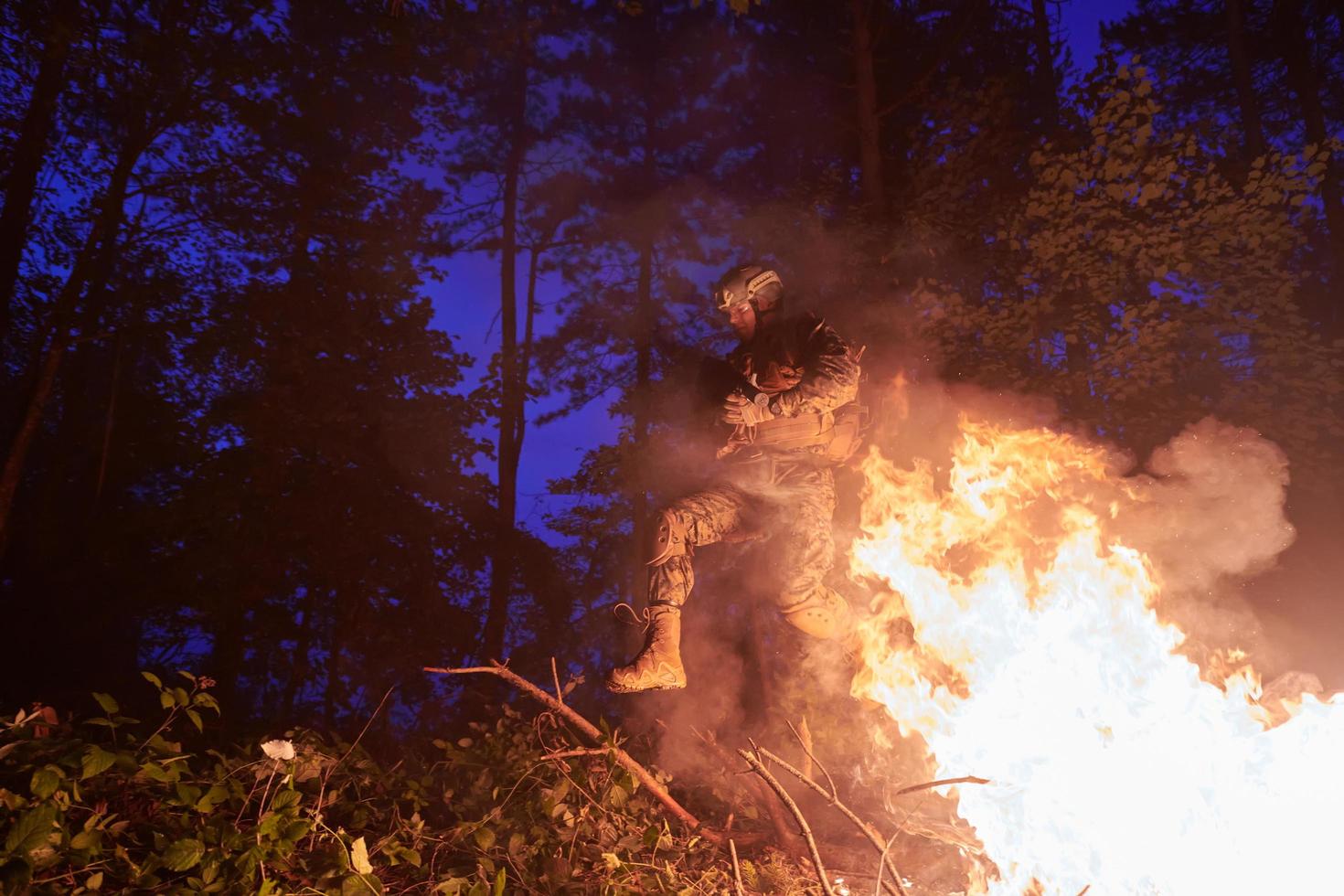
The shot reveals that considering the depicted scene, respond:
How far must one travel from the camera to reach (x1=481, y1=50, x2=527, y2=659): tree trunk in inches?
460

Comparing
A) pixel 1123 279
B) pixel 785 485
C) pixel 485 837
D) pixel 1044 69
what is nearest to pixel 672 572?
pixel 785 485

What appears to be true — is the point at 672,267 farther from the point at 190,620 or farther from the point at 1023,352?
the point at 190,620

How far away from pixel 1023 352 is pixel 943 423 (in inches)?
97.5

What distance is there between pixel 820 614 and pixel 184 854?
12.8ft

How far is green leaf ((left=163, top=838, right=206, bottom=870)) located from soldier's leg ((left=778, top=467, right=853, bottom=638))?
367 cm

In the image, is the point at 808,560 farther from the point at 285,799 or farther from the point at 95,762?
the point at 95,762

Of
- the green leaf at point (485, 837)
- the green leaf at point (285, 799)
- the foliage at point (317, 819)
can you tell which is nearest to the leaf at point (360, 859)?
the foliage at point (317, 819)

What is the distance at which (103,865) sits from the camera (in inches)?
110

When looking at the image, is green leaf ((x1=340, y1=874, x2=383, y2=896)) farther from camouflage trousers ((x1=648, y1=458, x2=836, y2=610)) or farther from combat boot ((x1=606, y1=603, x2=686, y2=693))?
camouflage trousers ((x1=648, y1=458, x2=836, y2=610))

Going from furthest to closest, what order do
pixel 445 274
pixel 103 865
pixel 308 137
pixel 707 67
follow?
1. pixel 707 67
2. pixel 445 274
3. pixel 308 137
4. pixel 103 865

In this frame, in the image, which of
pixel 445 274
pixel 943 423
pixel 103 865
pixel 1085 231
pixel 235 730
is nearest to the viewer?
pixel 103 865

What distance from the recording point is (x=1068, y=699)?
468 cm

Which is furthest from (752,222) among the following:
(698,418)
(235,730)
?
(235,730)

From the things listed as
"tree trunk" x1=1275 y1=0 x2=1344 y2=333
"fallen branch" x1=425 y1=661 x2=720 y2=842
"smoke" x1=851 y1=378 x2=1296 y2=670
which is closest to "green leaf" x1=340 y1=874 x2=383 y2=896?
"fallen branch" x1=425 y1=661 x2=720 y2=842
